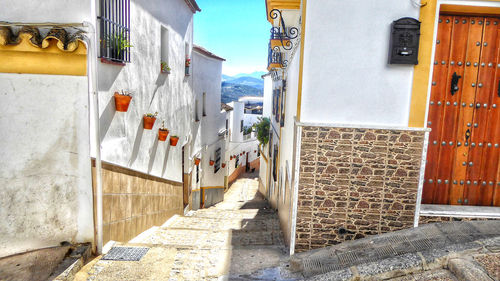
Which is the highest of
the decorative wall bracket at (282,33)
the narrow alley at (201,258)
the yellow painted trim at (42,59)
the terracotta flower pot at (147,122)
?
the decorative wall bracket at (282,33)

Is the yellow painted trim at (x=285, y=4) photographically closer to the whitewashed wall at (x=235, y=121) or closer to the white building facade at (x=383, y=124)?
the white building facade at (x=383, y=124)

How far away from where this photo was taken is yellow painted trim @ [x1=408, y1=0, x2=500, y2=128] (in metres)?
4.34

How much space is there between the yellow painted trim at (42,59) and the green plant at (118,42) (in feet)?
2.19

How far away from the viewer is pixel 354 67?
4.47m

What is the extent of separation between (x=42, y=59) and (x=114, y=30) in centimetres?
117

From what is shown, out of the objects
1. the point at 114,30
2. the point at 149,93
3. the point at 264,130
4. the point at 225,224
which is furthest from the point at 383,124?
the point at 264,130

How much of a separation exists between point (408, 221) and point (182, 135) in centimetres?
682

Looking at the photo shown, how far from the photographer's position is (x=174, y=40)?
870 cm

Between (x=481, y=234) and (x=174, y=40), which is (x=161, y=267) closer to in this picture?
(x=481, y=234)

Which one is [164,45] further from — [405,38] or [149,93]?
[405,38]

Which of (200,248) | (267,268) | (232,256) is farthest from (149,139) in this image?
(267,268)

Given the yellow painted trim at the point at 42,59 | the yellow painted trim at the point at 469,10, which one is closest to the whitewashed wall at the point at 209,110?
the yellow painted trim at the point at 42,59

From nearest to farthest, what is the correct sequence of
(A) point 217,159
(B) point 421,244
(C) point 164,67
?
1. (B) point 421,244
2. (C) point 164,67
3. (A) point 217,159

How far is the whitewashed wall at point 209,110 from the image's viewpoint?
12555mm
